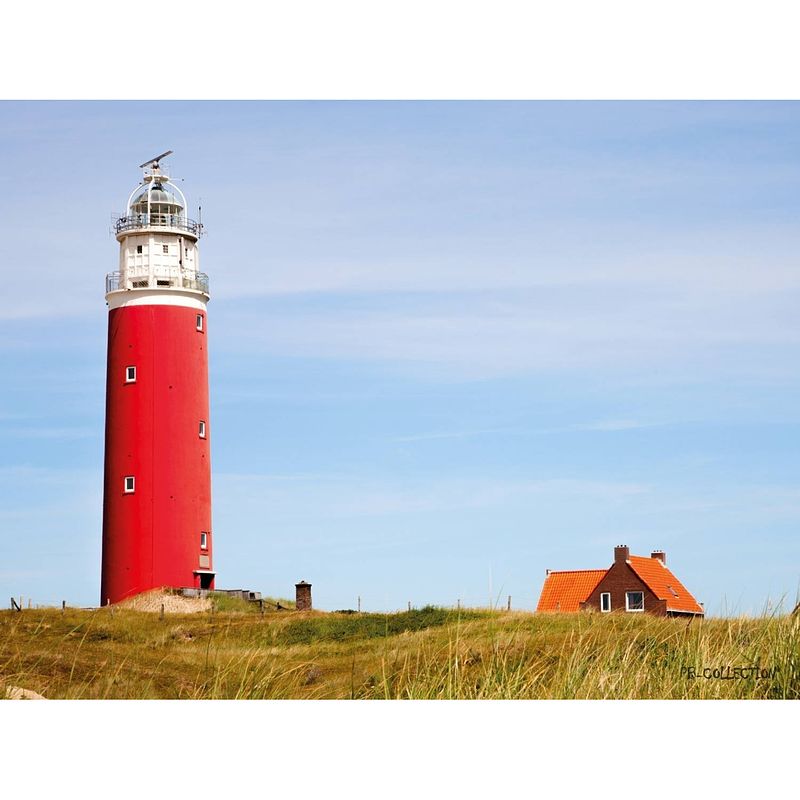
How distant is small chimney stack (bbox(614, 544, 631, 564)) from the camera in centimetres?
3272

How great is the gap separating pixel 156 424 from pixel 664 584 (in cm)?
1413

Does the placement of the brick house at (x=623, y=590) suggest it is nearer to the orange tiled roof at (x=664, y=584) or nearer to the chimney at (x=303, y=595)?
the orange tiled roof at (x=664, y=584)

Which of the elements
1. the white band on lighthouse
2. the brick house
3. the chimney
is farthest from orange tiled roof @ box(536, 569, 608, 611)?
the white band on lighthouse

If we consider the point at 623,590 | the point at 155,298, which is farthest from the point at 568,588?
→ the point at 155,298

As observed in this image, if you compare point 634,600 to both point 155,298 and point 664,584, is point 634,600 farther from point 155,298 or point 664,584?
point 155,298

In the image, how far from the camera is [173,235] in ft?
111

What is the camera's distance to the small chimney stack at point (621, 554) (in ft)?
107

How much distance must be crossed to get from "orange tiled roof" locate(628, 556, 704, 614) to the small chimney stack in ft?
0.55

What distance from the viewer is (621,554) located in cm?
3284

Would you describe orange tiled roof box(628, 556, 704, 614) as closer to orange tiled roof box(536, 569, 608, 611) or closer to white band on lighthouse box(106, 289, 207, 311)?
orange tiled roof box(536, 569, 608, 611)

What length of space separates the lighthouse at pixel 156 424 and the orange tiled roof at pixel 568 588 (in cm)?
908
